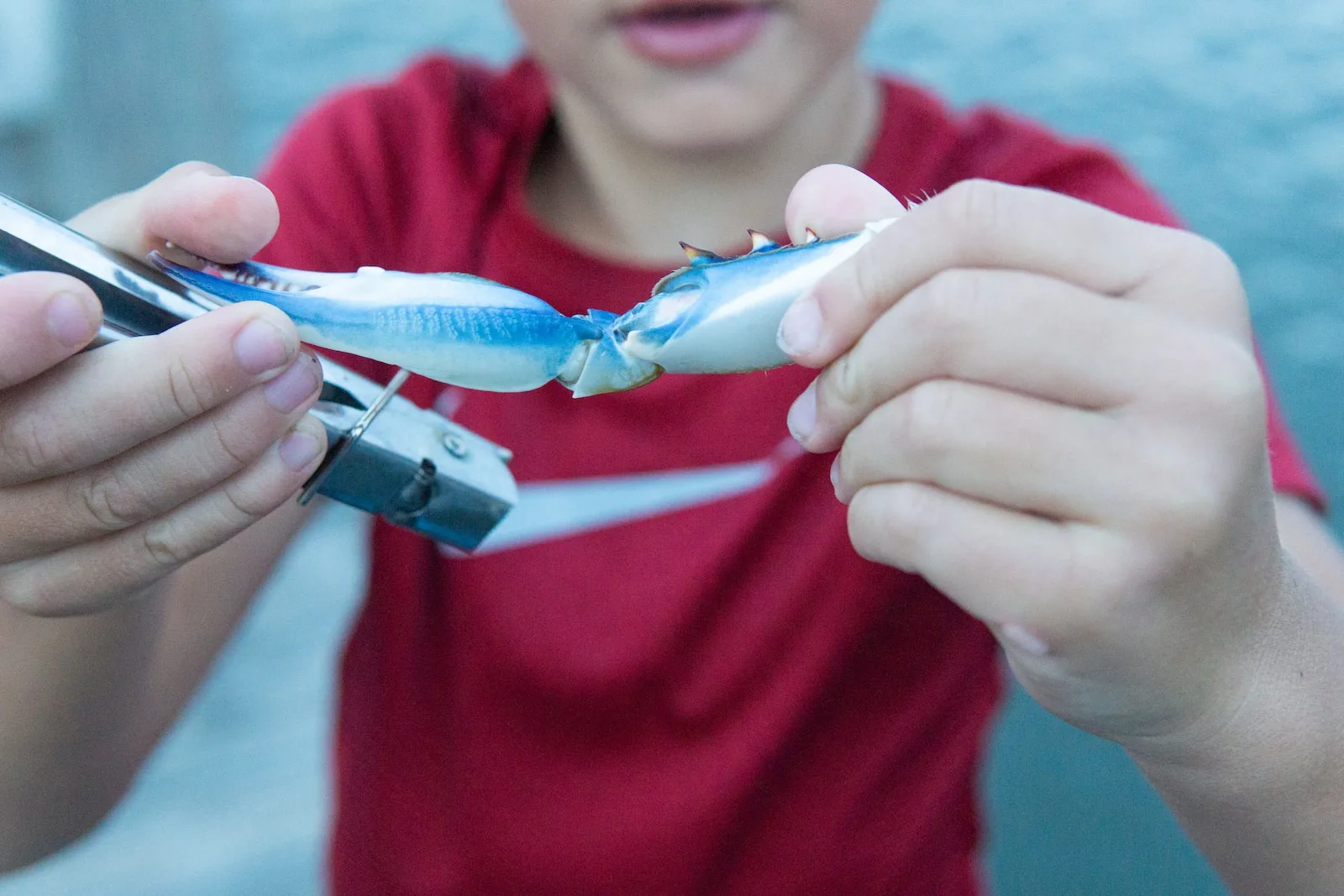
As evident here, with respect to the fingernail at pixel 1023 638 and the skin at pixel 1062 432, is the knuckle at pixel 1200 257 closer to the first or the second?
the skin at pixel 1062 432

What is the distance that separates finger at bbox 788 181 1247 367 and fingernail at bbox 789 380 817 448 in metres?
0.04

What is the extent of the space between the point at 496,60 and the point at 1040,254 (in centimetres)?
158

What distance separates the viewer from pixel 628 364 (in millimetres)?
399

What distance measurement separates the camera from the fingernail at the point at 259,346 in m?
0.35

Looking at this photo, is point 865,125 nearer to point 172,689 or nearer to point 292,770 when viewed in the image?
point 172,689

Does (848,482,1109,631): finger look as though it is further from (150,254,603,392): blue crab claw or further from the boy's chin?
the boy's chin

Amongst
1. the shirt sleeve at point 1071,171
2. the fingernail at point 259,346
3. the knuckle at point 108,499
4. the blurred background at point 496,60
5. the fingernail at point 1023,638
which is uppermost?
the fingernail at point 259,346

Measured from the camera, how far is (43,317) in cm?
33

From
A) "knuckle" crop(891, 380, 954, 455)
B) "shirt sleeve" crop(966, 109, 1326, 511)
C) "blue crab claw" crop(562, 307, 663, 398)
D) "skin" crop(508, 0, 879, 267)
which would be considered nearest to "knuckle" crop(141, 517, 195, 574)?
"blue crab claw" crop(562, 307, 663, 398)

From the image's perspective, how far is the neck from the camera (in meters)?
0.76

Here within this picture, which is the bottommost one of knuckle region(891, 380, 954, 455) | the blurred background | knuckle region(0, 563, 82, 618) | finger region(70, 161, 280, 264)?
the blurred background

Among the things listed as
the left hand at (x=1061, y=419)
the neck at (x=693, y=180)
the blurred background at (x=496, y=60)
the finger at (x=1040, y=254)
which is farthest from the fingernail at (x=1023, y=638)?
the blurred background at (x=496, y=60)

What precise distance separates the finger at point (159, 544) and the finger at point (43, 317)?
76 millimetres

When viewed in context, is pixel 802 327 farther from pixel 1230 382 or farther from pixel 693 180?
pixel 693 180
